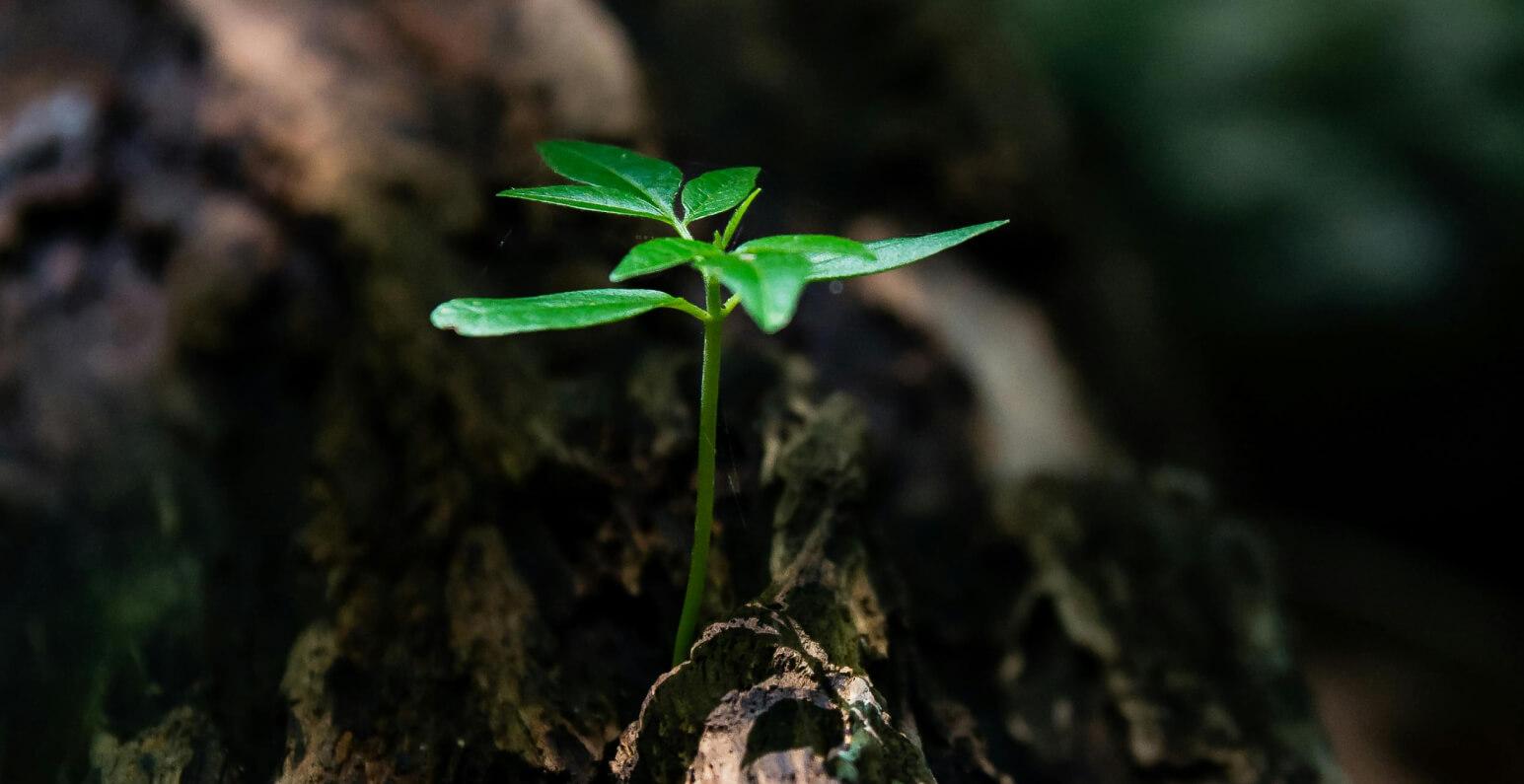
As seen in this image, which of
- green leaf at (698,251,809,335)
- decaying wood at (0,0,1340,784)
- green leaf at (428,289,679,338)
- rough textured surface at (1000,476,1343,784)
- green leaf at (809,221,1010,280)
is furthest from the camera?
rough textured surface at (1000,476,1343,784)

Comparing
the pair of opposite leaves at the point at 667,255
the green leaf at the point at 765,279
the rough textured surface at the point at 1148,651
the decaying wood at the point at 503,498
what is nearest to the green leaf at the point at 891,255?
the pair of opposite leaves at the point at 667,255

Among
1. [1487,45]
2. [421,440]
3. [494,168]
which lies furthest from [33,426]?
[1487,45]

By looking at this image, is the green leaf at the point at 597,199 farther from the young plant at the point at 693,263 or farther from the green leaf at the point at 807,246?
the green leaf at the point at 807,246

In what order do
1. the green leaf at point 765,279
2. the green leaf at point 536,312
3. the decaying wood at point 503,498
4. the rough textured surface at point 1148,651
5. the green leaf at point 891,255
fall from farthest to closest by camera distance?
the rough textured surface at point 1148,651 → the decaying wood at point 503,498 → the green leaf at point 891,255 → the green leaf at point 536,312 → the green leaf at point 765,279

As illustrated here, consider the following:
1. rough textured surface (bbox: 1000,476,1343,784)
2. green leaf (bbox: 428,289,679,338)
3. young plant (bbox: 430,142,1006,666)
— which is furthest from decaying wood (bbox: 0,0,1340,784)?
green leaf (bbox: 428,289,679,338)

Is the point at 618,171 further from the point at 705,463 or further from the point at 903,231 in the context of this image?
the point at 903,231

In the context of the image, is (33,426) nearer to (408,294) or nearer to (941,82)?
(408,294)

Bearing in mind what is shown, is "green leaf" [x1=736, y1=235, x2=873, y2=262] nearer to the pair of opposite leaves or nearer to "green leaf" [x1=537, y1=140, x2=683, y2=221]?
the pair of opposite leaves
